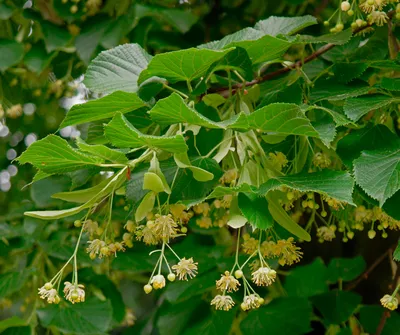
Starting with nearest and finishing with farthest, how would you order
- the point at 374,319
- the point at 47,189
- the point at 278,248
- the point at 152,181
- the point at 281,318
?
the point at 152,181, the point at 278,248, the point at 281,318, the point at 374,319, the point at 47,189

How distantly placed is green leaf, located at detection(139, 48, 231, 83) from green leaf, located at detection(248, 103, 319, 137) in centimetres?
10

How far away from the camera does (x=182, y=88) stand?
3.31ft

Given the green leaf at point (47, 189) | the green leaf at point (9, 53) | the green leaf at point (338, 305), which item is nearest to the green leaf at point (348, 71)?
the green leaf at point (338, 305)

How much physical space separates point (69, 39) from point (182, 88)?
586 mm

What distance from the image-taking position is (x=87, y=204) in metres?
0.70

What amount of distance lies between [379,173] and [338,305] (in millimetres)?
678

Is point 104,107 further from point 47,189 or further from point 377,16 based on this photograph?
point 47,189

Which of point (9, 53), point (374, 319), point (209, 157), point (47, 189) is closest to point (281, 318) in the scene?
point (374, 319)

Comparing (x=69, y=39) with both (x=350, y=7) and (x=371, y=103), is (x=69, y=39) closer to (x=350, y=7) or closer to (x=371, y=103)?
(x=350, y=7)

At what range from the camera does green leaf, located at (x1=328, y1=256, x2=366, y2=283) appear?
4.48ft

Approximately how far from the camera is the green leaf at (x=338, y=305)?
1.29 m

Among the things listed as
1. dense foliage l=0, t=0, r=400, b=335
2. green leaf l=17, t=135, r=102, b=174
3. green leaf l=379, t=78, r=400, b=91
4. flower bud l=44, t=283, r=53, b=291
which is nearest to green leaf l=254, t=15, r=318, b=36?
dense foliage l=0, t=0, r=400, b=335

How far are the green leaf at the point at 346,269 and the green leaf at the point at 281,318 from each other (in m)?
0.16

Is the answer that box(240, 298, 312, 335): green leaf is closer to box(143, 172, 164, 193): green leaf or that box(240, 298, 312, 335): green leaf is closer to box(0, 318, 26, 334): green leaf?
box(0, 318, 26, 334): green leaf
